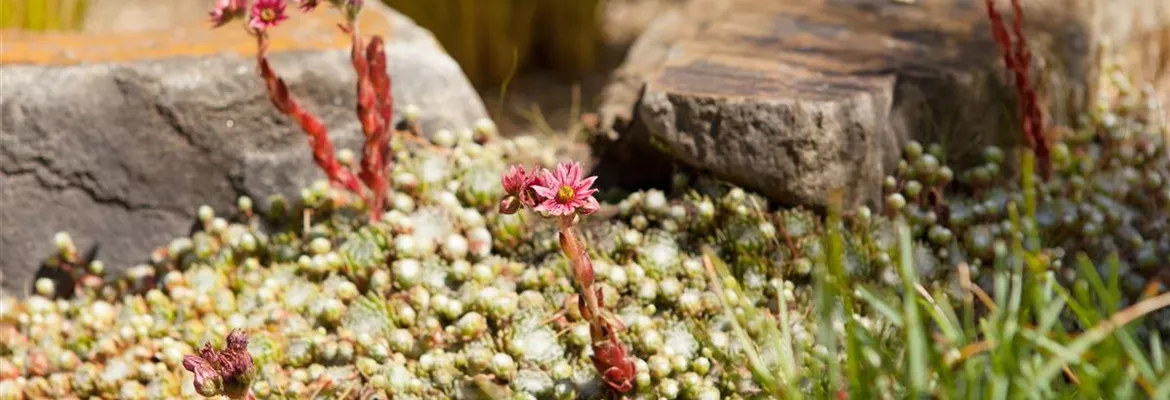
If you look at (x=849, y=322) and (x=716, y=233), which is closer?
(x=849, y=322)

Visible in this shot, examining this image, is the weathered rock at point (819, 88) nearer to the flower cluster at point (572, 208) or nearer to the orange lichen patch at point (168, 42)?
the flower cluster at point (572, 208)

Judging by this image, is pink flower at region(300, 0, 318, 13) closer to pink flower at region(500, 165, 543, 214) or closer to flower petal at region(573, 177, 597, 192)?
pink flower at region(500, 165, 543, 214)

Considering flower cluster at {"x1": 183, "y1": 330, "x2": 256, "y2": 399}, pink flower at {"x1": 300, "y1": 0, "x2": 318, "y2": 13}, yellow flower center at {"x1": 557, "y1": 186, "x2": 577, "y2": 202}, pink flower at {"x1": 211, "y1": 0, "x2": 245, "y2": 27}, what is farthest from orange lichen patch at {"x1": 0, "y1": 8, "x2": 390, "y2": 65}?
yellow flower center at {"x1": 557, "y1": 186, "x2": 577, "y2": 202}

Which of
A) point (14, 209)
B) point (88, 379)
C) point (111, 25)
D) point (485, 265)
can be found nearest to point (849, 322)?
point (485, 265)

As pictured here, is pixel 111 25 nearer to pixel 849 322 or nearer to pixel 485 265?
pixel 485 265

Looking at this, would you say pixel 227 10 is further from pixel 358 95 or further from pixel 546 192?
pixel 546 192

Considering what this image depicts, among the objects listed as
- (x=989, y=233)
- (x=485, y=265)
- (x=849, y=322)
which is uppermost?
(x=849, y=322)

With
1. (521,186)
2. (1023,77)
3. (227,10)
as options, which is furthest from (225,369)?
(1023,77)

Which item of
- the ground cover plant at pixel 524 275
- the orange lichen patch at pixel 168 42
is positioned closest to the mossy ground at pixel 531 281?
the ground cover plant at pixel 524 275
